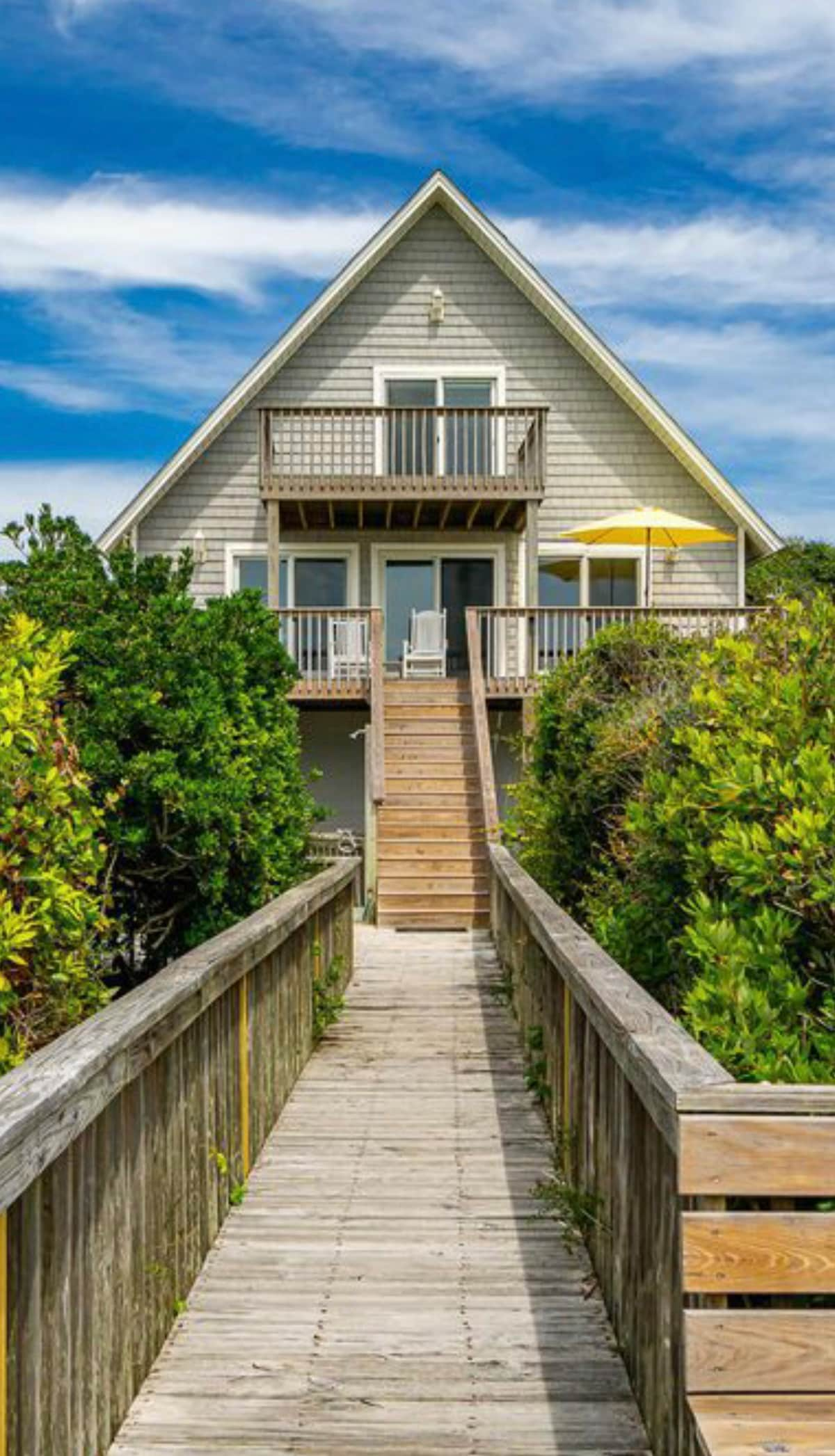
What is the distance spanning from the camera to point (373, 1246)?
548cm

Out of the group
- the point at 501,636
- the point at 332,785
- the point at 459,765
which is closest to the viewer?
the point at 459,765

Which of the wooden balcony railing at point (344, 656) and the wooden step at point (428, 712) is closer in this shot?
the wooden balcony railing at point (344, 656)

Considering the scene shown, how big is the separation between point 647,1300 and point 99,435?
58.0 metres

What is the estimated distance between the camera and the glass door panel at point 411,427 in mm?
20719

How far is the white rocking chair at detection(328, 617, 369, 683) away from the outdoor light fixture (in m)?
5.03

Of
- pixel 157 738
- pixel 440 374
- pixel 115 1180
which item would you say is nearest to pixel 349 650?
pixel 440 374

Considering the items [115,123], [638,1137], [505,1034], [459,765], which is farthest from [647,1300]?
[115,123]

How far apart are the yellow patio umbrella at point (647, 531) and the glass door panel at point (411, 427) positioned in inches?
90.4

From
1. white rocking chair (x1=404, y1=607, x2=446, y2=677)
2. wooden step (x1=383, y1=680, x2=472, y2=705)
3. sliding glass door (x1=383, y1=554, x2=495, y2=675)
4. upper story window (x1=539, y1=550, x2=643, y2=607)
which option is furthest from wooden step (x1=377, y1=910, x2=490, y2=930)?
upper story window (x1=539, y1=550, x2=643, y2=607)

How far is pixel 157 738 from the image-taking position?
8648 millimetres

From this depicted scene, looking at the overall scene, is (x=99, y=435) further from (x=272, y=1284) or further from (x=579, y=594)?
(x=272, y=1284)

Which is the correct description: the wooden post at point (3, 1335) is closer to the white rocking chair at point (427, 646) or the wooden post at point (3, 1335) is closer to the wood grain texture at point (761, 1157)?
the wood grain texture at point (761, 1157)

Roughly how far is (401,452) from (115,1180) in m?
18.5

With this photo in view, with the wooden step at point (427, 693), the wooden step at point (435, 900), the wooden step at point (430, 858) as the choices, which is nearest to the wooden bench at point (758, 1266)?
the wooden step at point (435, 900)
